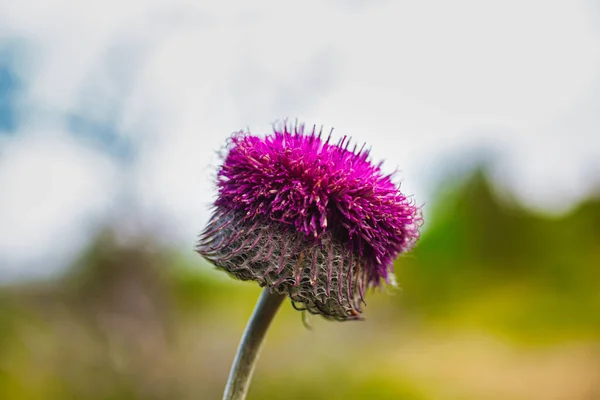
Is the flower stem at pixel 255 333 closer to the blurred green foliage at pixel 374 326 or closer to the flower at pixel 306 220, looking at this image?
the flower at pixel 306 220

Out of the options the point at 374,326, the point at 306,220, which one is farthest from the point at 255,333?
the point at 374,326

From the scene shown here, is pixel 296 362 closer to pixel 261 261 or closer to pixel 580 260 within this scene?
pixel 261 261

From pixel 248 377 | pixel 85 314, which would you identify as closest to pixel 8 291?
pixel 85 314

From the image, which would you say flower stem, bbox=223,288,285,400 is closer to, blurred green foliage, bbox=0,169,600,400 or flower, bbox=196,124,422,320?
flower, bbox=196,124,422,320

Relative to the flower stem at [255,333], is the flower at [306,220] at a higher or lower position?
higher

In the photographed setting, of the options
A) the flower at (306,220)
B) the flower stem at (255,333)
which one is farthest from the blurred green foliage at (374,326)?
the flower stem at (255,333)
